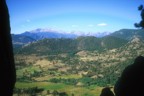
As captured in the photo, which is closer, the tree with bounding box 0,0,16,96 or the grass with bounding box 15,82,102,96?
the tree with bounding box 0,0,16,96

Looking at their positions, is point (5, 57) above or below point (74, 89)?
above

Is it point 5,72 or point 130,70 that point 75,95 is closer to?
point 130,70

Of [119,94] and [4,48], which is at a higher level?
[4,48]

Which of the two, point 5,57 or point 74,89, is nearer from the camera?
point 5,57

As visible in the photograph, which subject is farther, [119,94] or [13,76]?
[119,94]

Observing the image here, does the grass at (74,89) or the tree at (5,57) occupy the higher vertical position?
the tree at (5,57)

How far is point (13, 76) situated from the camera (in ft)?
75.4

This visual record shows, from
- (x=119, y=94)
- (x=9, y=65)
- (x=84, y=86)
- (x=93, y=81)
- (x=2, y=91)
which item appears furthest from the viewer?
(x=93, y=81)

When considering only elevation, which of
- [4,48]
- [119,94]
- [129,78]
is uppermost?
[4,48]

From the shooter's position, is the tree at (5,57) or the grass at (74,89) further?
the grass at (74,89)

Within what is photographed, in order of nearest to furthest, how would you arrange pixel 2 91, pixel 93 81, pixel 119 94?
pixel 2 91 < pixel 119 94 < pixel 93 81

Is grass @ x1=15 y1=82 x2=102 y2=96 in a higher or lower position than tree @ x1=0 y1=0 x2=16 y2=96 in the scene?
lower

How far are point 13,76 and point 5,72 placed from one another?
A: 145cm

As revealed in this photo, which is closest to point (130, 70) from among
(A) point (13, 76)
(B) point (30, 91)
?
(A) point (13, 76)
